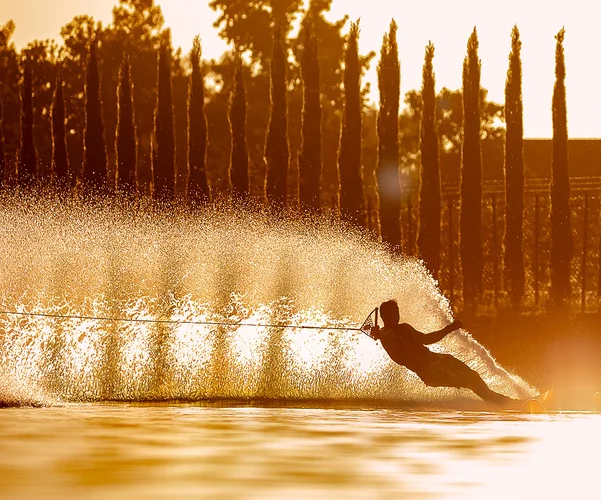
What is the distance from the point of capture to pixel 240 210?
33.0m

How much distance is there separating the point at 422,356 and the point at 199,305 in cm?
1265

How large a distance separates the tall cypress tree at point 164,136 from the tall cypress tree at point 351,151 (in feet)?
14.2

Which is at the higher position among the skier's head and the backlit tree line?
the backlit tree line

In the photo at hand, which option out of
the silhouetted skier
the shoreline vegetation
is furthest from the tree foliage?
the silhouetted skier

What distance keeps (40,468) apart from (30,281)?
1862 cm

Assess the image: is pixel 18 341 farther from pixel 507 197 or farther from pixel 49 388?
pixel 507 197

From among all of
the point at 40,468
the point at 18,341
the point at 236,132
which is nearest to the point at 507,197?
the point at 236,132

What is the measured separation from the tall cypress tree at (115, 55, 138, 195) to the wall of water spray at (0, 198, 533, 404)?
1022 millimetres

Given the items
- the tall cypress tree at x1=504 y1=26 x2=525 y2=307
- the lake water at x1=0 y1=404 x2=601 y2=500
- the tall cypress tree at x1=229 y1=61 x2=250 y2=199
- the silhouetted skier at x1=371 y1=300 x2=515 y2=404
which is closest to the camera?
the lake water at x1=0 y1=404 x2=601 y2=500

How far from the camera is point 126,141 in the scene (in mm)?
34094

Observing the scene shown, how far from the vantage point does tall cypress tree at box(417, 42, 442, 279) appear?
3169 cm

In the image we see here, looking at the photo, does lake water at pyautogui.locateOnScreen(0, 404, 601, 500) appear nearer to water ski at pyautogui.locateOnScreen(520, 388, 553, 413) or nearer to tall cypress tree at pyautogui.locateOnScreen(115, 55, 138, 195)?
water ski at pyautogui.locateOnScreen(520, 388, 553, 413)

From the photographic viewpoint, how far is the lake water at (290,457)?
296 inches

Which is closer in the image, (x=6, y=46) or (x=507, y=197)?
(x=507, y=197)
